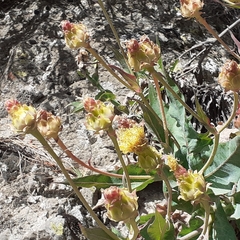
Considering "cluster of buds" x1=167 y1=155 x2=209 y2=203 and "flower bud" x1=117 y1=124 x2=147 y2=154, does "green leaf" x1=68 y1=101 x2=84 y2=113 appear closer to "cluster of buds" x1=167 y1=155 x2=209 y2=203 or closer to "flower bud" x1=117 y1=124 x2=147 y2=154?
"flower bud" x1=117 y1=124 x2=147 y2=154

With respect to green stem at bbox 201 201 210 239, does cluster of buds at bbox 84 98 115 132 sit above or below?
above

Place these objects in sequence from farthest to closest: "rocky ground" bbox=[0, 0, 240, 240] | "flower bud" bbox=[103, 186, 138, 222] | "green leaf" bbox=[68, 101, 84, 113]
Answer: "green leaf" bbox=[68, 101, 84, 113]
"rocky ground" bbox=[0, 0, 240, 240]
"flower bud" bbox=[103, 186, 138, 222]

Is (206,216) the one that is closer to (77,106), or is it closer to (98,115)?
(98,115)

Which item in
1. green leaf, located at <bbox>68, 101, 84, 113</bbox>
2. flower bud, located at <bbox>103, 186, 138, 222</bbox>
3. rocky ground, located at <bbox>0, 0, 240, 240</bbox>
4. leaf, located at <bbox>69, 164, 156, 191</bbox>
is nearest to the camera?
flower bud, located at <bbox>103, 186, 138, 222</bbox>

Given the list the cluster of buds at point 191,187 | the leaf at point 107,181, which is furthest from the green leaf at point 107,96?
the cluster of buds at point 191,187

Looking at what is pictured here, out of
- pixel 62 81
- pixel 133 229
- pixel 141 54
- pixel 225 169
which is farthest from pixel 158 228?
pixel 62 81

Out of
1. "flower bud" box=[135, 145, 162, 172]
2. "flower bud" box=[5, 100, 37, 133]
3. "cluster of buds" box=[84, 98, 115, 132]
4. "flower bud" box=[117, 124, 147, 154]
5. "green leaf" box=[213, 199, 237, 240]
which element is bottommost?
"green leaf" box=[213, 199, 237, 240]

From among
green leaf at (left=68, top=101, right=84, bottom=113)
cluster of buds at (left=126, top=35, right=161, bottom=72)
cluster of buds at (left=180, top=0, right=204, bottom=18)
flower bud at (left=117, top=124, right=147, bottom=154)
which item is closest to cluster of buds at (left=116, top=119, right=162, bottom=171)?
flower bud at (left=117, top=124, right=147, bottom=154)
